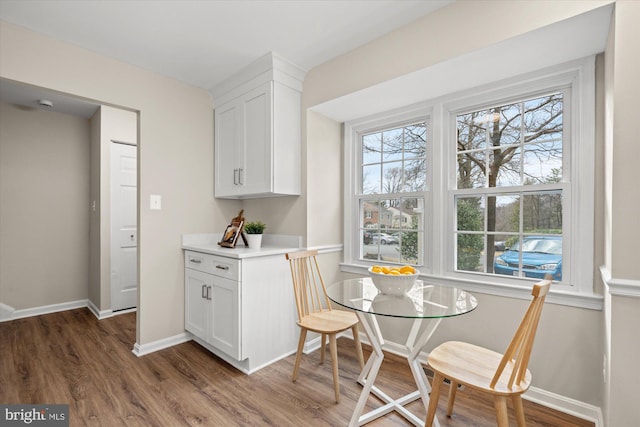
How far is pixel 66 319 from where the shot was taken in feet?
11.8

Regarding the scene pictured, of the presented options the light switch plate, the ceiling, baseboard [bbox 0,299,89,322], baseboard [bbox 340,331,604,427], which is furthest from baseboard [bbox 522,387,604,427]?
baseboard [bbox 0,299,89,322]

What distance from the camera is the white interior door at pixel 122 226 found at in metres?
3.81

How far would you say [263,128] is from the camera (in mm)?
Answer: 2693

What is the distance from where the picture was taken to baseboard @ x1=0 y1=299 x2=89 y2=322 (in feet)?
11.6

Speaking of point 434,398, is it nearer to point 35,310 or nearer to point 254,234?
point 254,234

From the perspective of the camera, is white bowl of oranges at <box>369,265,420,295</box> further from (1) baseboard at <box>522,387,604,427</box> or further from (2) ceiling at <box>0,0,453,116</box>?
(2) ceiling at <box>0,0,453,116</box>


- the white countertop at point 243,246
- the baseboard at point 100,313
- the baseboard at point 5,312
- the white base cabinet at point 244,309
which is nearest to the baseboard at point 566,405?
the white base cabinet at point 244,309

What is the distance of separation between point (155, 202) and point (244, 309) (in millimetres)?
1330

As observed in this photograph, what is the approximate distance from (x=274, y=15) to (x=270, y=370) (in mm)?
2600

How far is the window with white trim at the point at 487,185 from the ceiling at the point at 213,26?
0.79 meters

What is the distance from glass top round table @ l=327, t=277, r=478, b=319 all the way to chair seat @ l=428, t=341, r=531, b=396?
261 millimetres

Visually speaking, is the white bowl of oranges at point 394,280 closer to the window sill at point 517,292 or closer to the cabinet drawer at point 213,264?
the window sill at point 517,292

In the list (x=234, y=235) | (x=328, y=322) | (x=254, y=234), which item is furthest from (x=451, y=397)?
(x=234, y=235)

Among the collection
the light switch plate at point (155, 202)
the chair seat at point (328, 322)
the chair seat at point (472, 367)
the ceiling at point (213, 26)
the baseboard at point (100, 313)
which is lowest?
the baseboard at point (100, 313)
